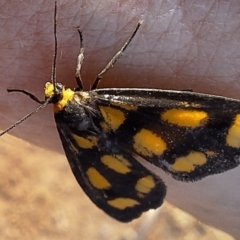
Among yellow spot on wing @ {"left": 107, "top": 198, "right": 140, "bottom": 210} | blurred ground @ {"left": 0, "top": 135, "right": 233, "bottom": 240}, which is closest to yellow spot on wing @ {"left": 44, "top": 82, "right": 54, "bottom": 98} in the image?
yellow spot on wing @ {"left": 107, "top": 198, "right": 140, "bottom": 210}

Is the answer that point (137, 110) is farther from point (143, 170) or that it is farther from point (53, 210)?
point (53, 210)

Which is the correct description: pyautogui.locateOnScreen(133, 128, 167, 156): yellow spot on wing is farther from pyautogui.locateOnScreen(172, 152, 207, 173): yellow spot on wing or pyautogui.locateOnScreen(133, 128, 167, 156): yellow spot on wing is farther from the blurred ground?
the blurred ground

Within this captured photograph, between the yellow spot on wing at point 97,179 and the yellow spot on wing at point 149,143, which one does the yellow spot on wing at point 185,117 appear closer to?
the yellow spot on wing at point 149,143

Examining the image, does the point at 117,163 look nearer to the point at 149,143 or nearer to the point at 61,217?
the point at 149,143

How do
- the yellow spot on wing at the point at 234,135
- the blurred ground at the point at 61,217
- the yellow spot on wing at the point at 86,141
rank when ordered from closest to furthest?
the yellow spot on wing at the point at 234,135 < the yellow spot on wing at the point at 86,141 < the blurred ground at the point at 61,217

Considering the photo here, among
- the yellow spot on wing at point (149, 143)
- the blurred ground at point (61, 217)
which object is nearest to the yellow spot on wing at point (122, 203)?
the yellow spot on wing at point (149, 143)

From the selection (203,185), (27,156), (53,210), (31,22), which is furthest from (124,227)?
(31,22)
